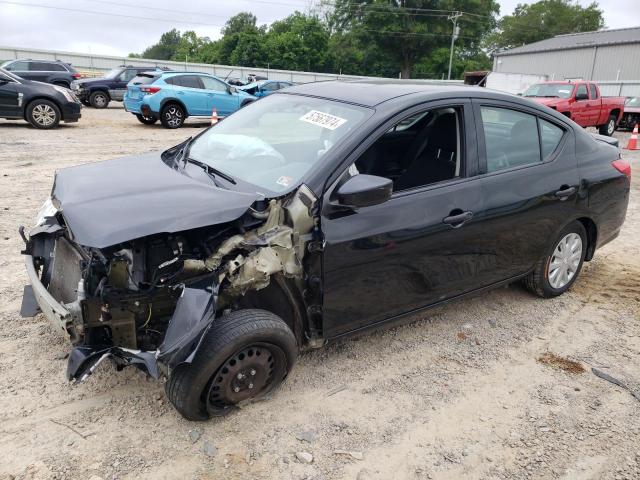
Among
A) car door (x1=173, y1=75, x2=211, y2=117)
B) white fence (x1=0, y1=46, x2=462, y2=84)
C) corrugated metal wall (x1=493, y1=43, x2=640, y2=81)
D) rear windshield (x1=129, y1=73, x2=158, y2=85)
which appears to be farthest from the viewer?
corrugated metal wall (x1=493, y1=43, x2=640, y2=81)

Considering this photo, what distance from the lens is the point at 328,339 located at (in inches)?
121

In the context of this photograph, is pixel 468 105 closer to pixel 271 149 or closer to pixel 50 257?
pixel 271 149

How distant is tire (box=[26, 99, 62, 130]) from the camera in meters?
12.9

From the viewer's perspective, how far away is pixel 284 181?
299 cm

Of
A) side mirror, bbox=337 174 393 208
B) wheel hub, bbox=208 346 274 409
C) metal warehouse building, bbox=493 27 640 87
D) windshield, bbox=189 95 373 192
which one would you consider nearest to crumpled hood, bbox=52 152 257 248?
windshield, bbox=189 95 373 192

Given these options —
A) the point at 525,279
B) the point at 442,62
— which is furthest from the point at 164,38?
the point at 525,279

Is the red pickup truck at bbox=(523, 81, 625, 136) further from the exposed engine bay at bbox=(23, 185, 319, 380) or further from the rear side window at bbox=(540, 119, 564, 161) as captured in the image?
the exposed engine bay at bbox=(23, 185, 319, 380)

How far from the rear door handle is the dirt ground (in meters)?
0.90

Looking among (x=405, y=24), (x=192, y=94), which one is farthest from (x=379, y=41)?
(x=192, y=94)

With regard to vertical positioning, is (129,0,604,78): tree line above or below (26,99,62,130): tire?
above

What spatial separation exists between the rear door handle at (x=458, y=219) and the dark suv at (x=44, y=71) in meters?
20.1

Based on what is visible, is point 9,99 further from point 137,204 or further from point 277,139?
point 137,204

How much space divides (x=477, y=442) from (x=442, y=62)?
6184 centimetres

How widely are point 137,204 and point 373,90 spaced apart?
1693 millimetres
